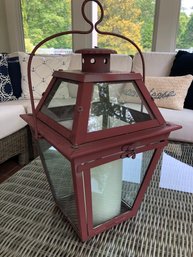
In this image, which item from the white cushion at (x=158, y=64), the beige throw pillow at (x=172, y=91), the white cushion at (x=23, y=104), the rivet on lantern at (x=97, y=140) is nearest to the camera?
the rivet on lantern at (x=97, y=140)

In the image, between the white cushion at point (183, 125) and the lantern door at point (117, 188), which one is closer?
the lantern door at point (117, 188)

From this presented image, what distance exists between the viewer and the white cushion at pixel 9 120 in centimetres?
152

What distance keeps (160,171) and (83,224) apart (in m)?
0.48

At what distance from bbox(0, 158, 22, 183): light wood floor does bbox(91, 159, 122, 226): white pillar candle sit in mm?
1263

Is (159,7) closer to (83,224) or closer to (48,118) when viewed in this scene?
(48,118)

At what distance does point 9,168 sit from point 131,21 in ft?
7.04

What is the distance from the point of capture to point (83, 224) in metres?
0.52

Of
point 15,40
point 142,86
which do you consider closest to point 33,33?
point 15,40

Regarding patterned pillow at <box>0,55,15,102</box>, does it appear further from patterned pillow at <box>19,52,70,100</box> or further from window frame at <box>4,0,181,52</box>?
window frame at <box>4,0,181,52</box>

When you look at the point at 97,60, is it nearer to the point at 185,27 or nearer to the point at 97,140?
the point at 97,140

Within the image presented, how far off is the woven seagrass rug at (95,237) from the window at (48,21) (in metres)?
2.66

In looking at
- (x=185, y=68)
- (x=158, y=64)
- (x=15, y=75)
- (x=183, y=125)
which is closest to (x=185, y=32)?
(x=158, y=64)

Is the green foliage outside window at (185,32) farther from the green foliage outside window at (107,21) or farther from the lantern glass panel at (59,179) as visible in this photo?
the lantern glass panel at (59,179)

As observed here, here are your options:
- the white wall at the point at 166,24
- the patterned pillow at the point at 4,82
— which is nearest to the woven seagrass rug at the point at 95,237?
the patterned pillow at the point at 4,82
